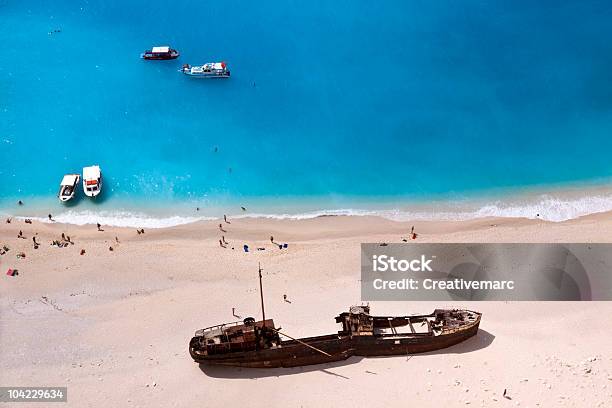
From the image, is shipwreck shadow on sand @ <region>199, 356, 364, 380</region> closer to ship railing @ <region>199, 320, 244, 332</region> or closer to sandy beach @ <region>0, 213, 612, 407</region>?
sandy beach @ <region>0, 213, 612, 407</region>

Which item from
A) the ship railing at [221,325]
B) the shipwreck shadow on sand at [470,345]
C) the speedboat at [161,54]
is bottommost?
the shipwreck shadow on sand at [470,345]

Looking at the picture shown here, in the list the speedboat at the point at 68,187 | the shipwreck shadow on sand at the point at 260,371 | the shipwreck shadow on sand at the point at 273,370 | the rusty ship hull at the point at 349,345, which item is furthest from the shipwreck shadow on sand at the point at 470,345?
the speedboat at the point at 68,187

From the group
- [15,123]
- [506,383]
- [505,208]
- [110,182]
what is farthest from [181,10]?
Answer: [506,383]

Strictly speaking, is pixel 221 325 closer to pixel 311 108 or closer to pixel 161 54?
pixel 311 108

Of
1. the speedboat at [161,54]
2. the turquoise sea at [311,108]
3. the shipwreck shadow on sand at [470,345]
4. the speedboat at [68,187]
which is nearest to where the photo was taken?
the shipwreck shadow on sand at [470,345]

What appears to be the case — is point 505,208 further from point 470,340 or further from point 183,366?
point 183,366

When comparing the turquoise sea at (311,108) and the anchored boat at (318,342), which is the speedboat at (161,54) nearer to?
the turquoise sea at (311,108)

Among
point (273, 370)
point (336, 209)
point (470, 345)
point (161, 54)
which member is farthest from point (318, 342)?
point (161, 54)
